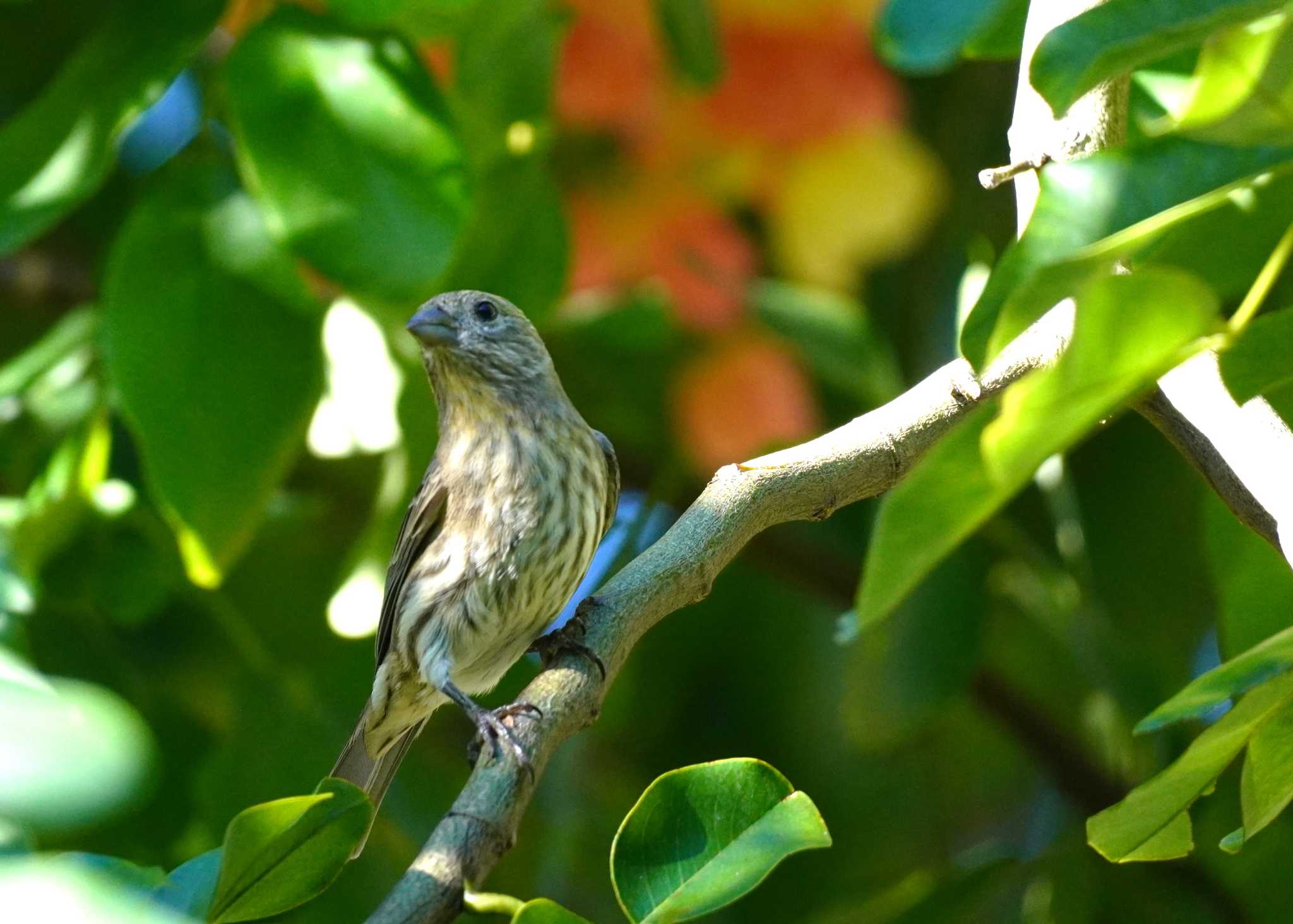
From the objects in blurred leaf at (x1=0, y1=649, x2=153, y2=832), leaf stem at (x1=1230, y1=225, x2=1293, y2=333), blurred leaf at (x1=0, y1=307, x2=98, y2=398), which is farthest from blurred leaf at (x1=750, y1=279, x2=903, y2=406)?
blurred leaf at (x1=0, y1=649, x2=153, y2=832)

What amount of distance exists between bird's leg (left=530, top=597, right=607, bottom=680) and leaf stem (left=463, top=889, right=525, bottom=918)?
0.46 metres

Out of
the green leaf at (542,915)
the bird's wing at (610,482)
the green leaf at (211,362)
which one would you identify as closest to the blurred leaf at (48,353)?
the green leaf at (211,362)

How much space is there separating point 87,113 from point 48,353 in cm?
82

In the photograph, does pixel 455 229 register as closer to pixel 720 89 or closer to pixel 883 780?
pixel 720 89

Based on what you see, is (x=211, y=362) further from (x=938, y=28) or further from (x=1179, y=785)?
(x=1179, y=785)

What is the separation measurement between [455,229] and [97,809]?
1847 millimetres

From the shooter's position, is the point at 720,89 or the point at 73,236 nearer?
the point at 720,89

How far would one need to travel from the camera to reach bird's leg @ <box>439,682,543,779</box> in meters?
1.57

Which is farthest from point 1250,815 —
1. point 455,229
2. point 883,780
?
point 883,780

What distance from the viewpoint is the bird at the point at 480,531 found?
3.34 m

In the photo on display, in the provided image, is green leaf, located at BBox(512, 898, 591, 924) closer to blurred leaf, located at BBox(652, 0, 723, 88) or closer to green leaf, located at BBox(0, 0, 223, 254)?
green leaf, located at BBox(0, 0, 223, 254)

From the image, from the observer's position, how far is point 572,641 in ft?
6.64

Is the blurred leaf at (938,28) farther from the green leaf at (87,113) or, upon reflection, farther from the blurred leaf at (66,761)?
the blurred leaf at (66,761)

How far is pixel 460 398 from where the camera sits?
3.74 m
